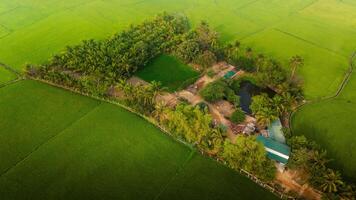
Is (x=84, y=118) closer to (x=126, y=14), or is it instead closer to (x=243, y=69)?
(x=243, y=69)

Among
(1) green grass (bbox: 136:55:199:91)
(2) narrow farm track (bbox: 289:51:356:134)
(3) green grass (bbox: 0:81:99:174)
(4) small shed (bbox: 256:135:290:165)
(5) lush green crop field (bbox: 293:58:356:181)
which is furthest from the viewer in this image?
(1) green grass (bbox: 136:55:199:91)

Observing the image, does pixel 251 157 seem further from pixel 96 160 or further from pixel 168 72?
pixel 168 72

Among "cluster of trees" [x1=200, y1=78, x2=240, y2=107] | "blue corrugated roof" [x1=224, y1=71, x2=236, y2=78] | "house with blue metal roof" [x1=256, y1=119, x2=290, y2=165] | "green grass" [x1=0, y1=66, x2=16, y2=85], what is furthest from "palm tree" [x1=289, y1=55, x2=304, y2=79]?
"green grass" [x1=0, y1=66, x2=16, y2=85]

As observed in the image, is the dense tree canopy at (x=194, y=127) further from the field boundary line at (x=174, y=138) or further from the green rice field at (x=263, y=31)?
the green rice field at (x=263, y=31)

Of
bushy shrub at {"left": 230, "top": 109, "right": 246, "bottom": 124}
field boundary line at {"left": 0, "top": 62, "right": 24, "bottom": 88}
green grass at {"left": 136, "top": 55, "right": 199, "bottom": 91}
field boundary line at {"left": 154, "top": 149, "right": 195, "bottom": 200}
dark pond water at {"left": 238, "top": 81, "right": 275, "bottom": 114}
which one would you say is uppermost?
field boundary line at {"left": 0, "top": 62, "right": 24, "bottom": 88}

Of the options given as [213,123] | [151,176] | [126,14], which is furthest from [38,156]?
[126,14]

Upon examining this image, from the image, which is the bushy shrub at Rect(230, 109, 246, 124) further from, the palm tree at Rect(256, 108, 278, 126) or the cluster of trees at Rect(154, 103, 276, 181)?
the cluster of trees at Rect(154, 103, 276, 181)

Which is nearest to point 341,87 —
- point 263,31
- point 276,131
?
point 276,131

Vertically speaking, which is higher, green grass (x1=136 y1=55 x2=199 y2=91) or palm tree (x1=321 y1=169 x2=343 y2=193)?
green grass (x1=136 y1=55 x2=199 y2=91)
